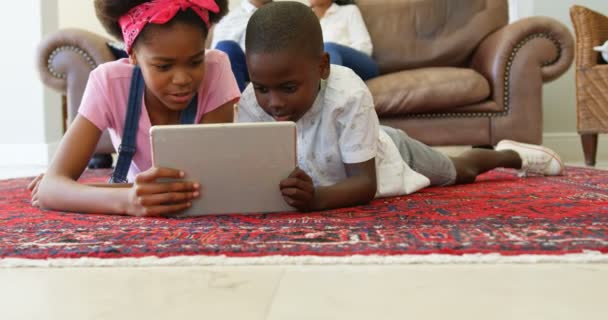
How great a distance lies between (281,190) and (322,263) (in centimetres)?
38

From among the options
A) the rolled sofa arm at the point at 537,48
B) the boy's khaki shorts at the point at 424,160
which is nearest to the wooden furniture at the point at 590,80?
the rolled sofa arm at the point at 537,48

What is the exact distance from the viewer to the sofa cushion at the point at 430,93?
8.70ft

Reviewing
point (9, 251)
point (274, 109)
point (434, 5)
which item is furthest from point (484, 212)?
point (434, 5)

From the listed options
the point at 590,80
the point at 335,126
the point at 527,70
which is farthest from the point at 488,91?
the point at 335,126

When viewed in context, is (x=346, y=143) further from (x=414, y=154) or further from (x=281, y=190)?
(x=414, y=154)

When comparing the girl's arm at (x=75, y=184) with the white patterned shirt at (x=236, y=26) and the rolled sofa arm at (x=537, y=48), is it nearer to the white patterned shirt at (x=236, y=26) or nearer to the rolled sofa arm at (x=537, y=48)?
the white patterned shirt at (x=236, y=26)

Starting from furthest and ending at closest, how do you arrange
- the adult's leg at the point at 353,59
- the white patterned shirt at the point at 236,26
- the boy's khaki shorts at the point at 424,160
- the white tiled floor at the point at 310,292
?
the white patterned shirt at the point at 236,26 → the adult's leg at the point at 353,59 → the boy's khaki shorts at the point at 424,160 → the white tiled floor at the point at 310,292

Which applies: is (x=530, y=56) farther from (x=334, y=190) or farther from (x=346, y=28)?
(x=334, y=190)

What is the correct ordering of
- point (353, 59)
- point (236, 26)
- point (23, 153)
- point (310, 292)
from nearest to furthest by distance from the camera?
point (310, 292) → point (353, 59) → point (236, 26) → point (23, 153)

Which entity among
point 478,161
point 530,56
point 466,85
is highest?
point 530,56

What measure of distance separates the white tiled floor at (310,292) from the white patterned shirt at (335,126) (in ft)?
1.71

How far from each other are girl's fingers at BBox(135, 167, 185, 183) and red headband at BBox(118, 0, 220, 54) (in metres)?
0.31

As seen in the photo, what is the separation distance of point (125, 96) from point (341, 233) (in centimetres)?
65

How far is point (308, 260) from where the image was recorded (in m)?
0.76
